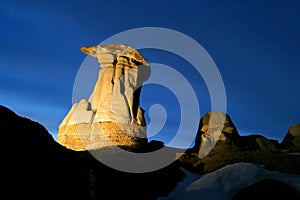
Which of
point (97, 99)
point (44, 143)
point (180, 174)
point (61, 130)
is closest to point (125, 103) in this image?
point (97, 99)

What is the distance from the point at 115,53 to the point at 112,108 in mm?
8898

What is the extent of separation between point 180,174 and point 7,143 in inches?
793

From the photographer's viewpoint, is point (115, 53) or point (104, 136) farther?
point (115, 53)

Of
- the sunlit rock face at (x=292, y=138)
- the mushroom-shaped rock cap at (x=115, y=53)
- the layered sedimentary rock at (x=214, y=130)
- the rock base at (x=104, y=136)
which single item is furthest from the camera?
the sunlit rock face at (x=292, y=138)

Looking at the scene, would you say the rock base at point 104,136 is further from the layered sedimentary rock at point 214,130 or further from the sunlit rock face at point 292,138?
the sunlit rock face at point 292,138

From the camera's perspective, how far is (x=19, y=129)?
18828 mm

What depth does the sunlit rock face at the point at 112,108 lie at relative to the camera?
46156 millimetres

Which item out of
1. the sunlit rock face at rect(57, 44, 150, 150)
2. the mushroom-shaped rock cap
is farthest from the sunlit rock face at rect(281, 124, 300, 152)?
the mushroom-shaped rock cap

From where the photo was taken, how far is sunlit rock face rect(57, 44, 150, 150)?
4616cm

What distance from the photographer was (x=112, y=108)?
47.5 metres

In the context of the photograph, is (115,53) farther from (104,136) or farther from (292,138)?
(292,138)

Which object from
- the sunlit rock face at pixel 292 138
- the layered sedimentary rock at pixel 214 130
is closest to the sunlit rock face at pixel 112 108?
the layered sedimentary rock at pixel 214 130

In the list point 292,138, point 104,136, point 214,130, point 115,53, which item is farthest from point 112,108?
point 292,138

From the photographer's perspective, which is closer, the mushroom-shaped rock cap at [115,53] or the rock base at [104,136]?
the rock base at [104,136]
